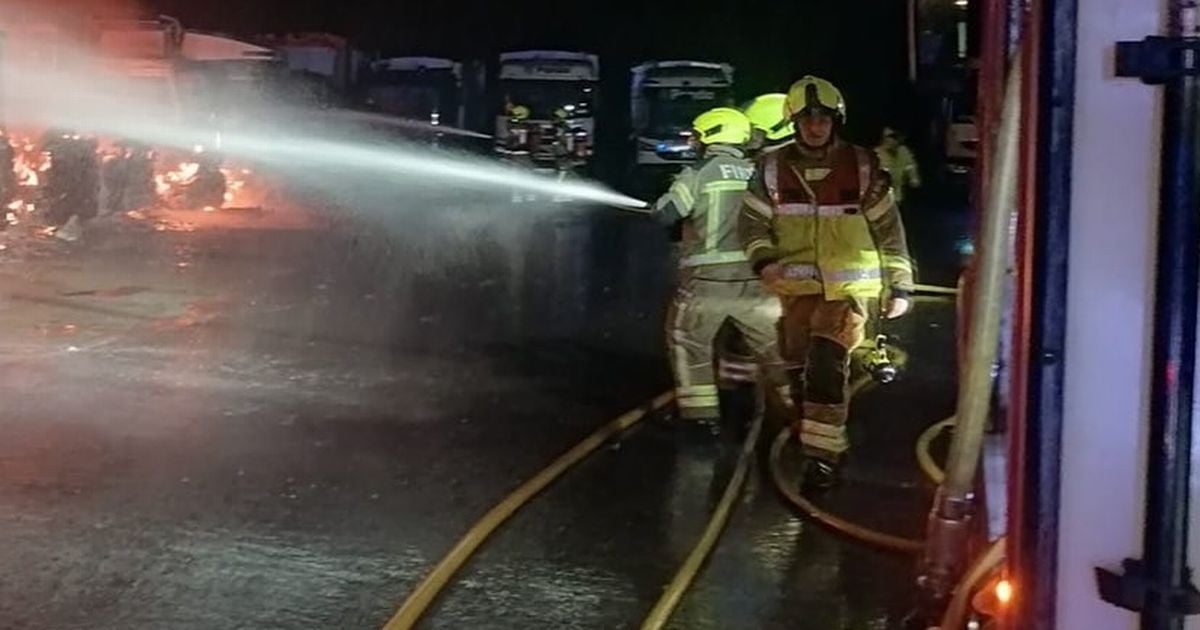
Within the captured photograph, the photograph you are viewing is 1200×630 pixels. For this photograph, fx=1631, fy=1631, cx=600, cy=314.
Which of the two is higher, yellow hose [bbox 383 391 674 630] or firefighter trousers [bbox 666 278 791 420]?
firefighter trousers [bbox 666 278 791 420]

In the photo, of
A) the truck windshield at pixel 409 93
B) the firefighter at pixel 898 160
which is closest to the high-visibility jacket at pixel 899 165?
the firefighter at pixel 898 160

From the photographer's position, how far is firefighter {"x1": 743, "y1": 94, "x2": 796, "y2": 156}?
775 cm

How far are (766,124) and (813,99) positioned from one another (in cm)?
162

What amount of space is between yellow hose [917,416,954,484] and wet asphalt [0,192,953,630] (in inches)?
4.8

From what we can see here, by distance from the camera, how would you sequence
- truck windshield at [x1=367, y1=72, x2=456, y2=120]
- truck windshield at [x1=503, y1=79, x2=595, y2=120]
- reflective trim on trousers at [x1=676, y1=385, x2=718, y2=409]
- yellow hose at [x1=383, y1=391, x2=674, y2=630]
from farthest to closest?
1. truck windshield at [x1=367, y1=72, x2=456, y2=120]
2. truck windshield at [x1=503, y1=79, x2=595, y2=120]
3. reflective trim on trousers at [x1=676, y1=385, x2=718, y2=409]
4. yellow hose at [x1=383, y1=391, x2=674, y2=630]

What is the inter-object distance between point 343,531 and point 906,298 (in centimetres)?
245

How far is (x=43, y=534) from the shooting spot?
19.2 feet

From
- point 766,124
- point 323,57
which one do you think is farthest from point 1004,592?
point 323,57

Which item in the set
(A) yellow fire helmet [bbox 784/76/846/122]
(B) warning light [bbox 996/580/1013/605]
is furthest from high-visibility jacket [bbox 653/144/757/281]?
(B) warning light [bbox 996/580/1013/605]

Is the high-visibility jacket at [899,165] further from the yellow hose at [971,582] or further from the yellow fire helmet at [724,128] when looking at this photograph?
the yellow hose at [971,582]

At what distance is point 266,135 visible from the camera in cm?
2803

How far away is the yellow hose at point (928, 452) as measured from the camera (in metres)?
6.55

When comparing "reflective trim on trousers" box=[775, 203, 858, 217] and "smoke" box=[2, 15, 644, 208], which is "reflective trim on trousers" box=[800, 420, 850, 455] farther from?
"smoke" box=[2, 15, 644, 208]

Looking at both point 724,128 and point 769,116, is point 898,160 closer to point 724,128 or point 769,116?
point 769,116
